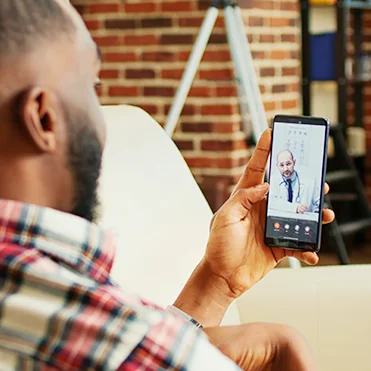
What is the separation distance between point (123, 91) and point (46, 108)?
2742mm

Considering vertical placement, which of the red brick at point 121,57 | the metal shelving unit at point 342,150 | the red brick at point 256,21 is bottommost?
the metal shelving unit at point 342,150

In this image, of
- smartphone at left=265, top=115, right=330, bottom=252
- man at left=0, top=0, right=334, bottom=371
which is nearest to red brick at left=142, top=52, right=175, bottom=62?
smartphone at left=265, top=115, right=330, bottom=252

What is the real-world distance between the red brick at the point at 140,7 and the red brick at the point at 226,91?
0.41 meters

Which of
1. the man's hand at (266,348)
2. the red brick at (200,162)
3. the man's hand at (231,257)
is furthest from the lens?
the red brick at (200,162)

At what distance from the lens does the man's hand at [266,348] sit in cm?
78

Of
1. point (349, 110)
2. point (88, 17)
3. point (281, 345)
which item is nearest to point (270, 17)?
point (88, 17)

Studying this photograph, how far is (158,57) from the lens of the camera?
3211 mm

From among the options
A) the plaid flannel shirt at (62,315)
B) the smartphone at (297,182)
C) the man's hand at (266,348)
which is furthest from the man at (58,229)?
the smartphone at (297,182)

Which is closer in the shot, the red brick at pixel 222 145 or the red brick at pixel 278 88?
the red brick at pixel 222 145

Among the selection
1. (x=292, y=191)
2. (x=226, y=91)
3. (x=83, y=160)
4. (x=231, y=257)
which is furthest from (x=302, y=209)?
(x=226, y=91)

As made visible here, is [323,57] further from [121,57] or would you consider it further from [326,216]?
[326,216]

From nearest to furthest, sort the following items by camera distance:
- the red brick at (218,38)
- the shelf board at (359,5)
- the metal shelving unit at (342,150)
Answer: the red brick at (218,38) < the metal shelving unit at (342,150) < the shelf board at (359,5)

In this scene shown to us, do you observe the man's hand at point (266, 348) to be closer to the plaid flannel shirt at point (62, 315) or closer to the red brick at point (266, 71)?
the plaid flannel shirt at point (62, 315)

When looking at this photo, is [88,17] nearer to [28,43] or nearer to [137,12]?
[137,12]
